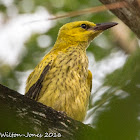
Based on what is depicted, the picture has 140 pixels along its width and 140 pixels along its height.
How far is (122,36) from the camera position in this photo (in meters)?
4.32

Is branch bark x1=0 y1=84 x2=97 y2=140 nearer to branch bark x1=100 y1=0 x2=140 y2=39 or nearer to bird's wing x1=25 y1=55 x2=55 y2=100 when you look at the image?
branch bark x1=100 y1=0 x2=140 y2=39

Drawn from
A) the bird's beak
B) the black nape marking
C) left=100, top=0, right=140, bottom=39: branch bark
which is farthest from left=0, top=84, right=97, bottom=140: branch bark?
the bird's beak

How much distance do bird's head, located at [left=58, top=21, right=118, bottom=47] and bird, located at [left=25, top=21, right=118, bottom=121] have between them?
25 centimetres

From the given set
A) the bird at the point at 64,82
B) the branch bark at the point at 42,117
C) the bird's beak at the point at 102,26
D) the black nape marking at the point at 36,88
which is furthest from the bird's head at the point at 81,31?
the branch bark at the point at 42,117

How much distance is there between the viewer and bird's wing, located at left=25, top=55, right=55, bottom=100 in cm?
366

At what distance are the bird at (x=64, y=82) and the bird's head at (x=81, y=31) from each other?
250 mm

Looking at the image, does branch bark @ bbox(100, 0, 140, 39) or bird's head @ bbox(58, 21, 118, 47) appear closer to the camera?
branch bark @ bbox(100, 0, 140, 39)

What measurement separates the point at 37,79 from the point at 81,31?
57.0 inches

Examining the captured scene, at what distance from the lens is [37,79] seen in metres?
3.78

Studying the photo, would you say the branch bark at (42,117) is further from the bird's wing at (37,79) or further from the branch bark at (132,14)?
the bird's wing at (37,79)

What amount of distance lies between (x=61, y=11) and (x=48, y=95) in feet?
7.20

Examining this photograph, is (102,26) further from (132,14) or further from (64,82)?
(132,14)

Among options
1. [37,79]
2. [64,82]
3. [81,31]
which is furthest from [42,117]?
[81,31]

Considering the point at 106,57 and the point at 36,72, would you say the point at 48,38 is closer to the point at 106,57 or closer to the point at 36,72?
the point at 106,57
